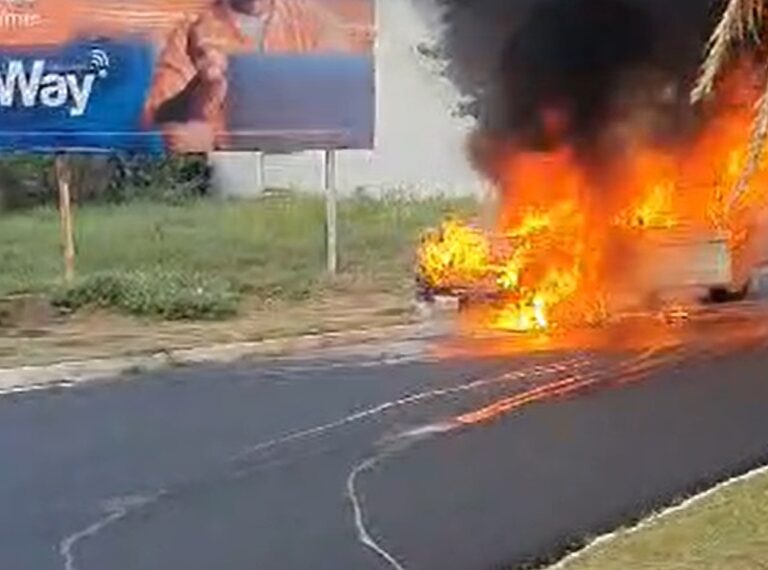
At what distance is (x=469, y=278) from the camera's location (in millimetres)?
18031

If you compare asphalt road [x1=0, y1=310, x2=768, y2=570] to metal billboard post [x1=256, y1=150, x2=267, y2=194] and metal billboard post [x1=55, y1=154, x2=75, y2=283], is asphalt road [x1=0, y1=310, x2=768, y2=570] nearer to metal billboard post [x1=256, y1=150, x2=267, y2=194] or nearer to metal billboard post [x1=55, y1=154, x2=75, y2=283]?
metal billboard post [x1=55, y1=154, x2=75, y2=283]

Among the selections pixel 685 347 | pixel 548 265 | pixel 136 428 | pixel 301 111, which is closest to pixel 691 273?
pixel 548 265

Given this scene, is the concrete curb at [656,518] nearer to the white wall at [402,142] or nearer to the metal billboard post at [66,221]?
the metal billboard post at [66,221]

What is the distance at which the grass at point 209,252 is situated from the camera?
18219 mm

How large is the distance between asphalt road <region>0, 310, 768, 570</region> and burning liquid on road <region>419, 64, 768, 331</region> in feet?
8.50

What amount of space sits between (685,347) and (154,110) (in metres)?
6.70

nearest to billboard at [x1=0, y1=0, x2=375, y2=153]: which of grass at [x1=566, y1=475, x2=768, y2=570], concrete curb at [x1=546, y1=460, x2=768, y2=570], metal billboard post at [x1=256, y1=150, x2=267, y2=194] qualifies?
concrete curb at [x1=546, y1=460, x2=768, y2=570]

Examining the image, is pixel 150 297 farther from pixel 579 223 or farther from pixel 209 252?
pixel 579 223

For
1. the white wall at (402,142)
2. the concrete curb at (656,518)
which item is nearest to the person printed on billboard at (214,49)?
the white wall at (402,142)

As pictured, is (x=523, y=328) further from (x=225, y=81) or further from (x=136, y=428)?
(x=136, y=428)

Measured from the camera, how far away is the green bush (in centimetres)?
1772

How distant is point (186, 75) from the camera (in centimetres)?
1966

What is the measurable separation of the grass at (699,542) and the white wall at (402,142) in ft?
39.6

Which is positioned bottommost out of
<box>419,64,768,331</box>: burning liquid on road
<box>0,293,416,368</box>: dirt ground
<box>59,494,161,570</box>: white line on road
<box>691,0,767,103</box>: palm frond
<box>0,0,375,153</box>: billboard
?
<box>59,494,161,570</box>: white line on road
